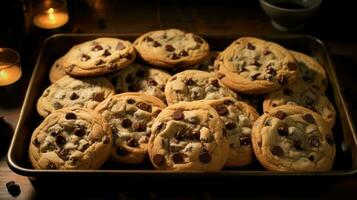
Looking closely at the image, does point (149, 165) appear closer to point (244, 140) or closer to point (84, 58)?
point (244, 140)

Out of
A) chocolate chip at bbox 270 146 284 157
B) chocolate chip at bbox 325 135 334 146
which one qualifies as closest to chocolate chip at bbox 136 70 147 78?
chocolate chip at bbox 270 146 284 157

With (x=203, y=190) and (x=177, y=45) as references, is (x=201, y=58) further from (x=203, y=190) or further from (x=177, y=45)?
(x=203, y=190)

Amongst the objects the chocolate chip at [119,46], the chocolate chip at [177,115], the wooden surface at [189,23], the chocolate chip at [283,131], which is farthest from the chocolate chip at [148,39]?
the chocolate chip at [283,131]

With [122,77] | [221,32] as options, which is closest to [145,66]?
[122,77]

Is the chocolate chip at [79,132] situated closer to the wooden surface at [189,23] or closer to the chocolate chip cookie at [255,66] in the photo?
the wooden surface at [189,23]

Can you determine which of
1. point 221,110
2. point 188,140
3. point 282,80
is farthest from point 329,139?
point 188,140

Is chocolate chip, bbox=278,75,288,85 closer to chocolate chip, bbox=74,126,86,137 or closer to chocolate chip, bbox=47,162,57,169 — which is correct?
chocolate chip, bbox=74,126,86,137
